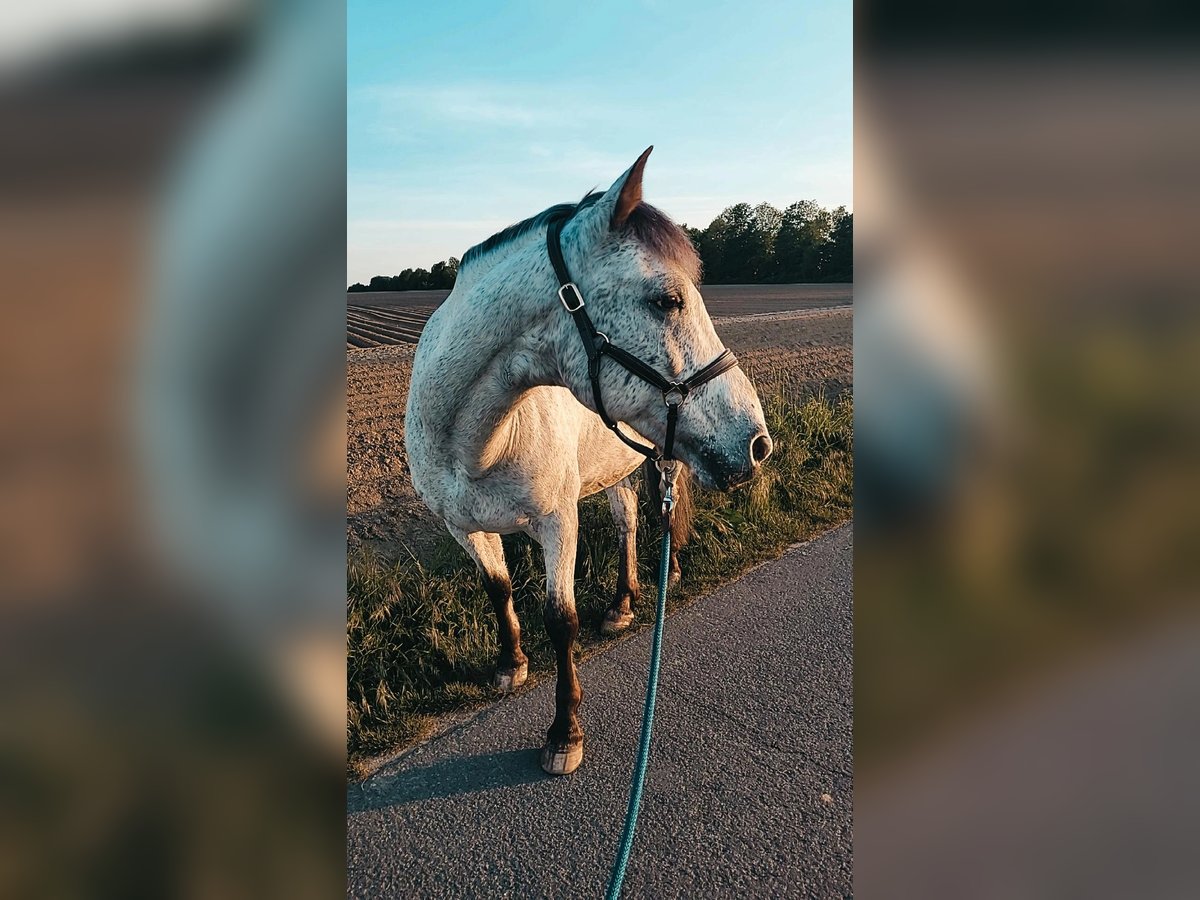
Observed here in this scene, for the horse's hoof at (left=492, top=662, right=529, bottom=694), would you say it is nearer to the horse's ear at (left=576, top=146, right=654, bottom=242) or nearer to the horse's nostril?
the horse's nostril

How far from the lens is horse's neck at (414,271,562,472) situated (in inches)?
95.3

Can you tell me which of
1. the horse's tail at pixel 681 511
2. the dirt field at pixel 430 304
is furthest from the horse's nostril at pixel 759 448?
the dirt field at pixel 430 304

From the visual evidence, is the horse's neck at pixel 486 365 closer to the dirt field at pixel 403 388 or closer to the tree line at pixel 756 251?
the dirt field at pixel 403 388

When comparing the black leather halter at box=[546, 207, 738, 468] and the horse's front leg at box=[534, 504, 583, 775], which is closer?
the black leather halter at box=[546, 207, 738, 468]

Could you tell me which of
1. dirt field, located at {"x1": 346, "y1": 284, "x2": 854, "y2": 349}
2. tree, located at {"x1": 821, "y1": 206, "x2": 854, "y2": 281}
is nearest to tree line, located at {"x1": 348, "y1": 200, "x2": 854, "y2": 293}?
dirt field, located at {"x1": 346, "y1": 284, "x2": 854, "y2": 349}
